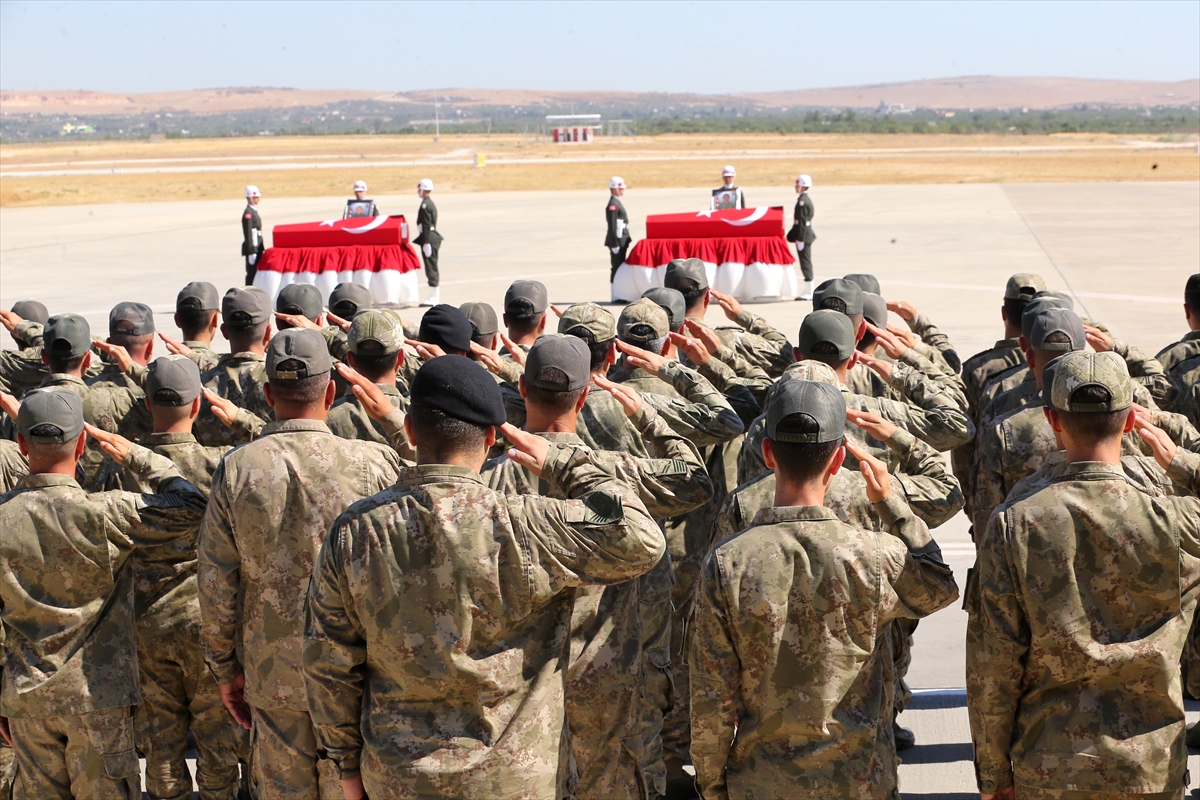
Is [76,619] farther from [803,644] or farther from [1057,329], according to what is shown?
[1057,329]

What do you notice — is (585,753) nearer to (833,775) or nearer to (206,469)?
(833,775)

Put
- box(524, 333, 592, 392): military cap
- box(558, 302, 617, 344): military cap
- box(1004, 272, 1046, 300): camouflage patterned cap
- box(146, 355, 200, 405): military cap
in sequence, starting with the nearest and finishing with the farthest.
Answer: box(524, 333, 592, 392): military cap < box(146, 355, 200, 405): military cap < box(558, 302, 617, 344): military cap < box(1004, 272, 1046, 300): camouflage patterned cap

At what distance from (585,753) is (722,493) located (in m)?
1.95

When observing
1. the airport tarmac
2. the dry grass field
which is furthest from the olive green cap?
the dry grass field

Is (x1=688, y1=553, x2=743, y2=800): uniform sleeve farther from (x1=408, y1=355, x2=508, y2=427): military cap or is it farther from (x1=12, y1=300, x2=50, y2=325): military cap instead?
(x1=12, y1=300, x2=50, y2=325): military cap

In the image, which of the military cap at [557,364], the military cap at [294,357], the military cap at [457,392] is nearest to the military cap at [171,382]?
the military cap at [294,357]

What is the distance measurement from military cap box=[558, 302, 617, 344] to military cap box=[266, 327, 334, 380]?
118cm

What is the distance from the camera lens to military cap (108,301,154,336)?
6.52m

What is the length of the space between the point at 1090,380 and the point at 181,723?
3.52 metres

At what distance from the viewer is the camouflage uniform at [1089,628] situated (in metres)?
3.30

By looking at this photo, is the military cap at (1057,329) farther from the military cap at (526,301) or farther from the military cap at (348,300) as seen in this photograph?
the military cap at (348,300)

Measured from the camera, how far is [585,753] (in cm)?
403

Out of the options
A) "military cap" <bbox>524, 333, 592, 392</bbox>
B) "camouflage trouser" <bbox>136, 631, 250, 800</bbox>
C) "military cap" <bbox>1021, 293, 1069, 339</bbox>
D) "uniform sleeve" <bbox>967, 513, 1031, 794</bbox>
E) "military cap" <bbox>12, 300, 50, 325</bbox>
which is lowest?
"camouflage trouser" <bbox>136, 631, 250, 800</bbox>

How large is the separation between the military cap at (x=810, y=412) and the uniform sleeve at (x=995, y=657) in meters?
0.56
